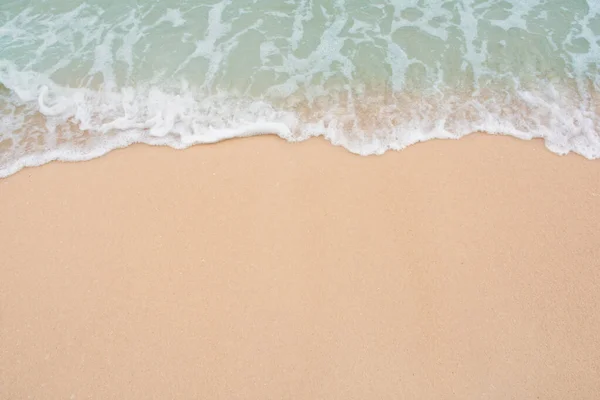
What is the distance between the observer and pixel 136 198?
366 cm

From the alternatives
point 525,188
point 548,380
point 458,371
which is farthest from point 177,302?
point 525,188

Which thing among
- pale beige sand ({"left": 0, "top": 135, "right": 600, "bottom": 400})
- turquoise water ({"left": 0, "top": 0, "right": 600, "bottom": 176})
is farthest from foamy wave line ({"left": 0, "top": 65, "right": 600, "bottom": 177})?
pale beige sand ({"left": 0, "top": 135, "right": 600, "bottom": 400})

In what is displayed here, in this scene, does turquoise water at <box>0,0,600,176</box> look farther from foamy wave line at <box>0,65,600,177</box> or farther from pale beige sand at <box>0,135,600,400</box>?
pale beige sand at <box>0,135,600,400</box>

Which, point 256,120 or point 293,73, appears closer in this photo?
point 256,120

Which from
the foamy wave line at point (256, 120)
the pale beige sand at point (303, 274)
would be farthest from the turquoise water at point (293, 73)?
the pale beige sand at point (303, 274)

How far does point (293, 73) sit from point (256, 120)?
75cm

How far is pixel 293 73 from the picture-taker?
456cm

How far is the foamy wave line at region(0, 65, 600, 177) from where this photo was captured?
13.1 ft

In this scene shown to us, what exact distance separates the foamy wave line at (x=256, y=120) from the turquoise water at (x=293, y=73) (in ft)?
0.05

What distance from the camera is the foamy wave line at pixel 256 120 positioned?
3.98m

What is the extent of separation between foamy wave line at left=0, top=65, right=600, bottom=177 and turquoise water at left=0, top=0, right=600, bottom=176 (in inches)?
0.6

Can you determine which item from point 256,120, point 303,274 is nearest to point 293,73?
point 256,120

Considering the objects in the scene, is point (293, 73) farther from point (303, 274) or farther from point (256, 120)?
point (303, 274)

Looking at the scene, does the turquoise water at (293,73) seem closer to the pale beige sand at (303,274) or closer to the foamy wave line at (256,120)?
the foamy wave line at (256,120)
